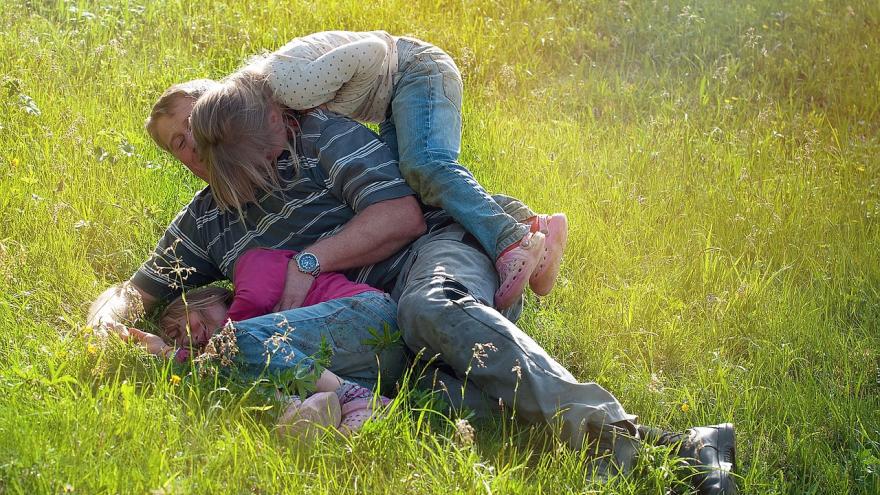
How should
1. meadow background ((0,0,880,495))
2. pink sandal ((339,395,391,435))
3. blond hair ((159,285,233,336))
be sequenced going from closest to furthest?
meadow background ((0,0,880,495)) < pink sandal ((339,395,391,435)) < blond hair ((159,285,233,336))

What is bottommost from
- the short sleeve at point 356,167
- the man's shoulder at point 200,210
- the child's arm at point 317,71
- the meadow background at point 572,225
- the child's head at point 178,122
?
the meadow background at point 572,225

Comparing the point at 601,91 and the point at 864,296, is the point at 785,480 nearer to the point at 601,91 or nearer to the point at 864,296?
the point at 864,296

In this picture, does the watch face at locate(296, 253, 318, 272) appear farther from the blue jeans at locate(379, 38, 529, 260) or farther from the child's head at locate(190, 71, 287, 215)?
the blue jeans at locate(379, 38, 529, 260)

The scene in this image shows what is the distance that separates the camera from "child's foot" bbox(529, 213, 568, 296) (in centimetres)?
377

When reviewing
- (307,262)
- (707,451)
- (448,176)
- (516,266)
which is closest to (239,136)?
(307,262)

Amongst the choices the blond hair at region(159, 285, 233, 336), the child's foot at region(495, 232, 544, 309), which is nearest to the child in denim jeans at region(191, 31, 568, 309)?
the child's foot at region(495, 232, 544, 309)

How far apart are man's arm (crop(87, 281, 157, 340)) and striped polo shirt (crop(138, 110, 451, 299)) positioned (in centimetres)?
8

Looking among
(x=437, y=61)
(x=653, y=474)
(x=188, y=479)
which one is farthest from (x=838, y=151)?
(x=188, y=479)

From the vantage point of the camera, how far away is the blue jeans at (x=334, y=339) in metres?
3.29

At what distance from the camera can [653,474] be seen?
3.02m

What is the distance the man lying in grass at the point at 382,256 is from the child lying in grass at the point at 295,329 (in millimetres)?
80

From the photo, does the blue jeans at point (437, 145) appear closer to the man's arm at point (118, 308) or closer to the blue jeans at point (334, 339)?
the blue jeans at point (334, 339)

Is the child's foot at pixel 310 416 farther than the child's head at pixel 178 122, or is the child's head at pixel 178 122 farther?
the child's head at pixel 178 122

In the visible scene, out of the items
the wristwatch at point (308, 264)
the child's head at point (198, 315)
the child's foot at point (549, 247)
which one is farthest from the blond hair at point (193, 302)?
the child's foot at point (549, 247)
